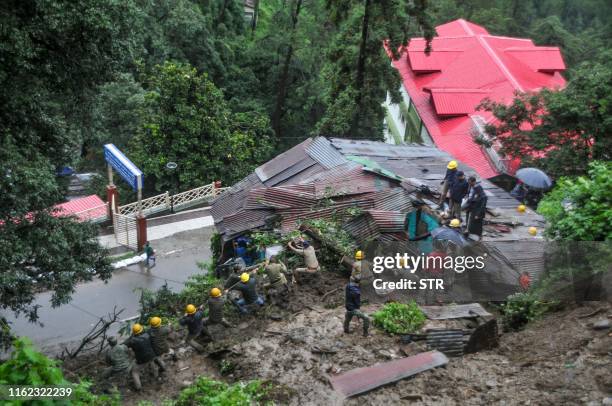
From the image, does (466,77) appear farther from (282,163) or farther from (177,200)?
(282,163)

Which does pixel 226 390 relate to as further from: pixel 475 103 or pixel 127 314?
pixel 475 103

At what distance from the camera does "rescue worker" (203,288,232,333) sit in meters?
12.4

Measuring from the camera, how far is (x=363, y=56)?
982 inches

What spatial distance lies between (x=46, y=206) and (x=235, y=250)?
5.09 m

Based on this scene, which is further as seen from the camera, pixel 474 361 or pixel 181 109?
pixel 181 109

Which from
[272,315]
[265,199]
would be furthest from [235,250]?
[272,315]

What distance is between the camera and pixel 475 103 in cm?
3139

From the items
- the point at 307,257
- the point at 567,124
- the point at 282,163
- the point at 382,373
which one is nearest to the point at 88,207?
the point at 282,163

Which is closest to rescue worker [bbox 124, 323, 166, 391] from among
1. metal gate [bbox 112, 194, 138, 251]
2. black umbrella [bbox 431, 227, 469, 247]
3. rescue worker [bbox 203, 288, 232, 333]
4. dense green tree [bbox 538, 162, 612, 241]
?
rescue worker [bbox 203, 288, 232, 333]

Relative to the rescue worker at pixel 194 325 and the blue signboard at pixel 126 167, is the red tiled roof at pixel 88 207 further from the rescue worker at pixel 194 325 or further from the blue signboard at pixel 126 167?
the rescue worker at pixel 194 325

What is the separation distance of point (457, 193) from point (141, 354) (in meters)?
7.77

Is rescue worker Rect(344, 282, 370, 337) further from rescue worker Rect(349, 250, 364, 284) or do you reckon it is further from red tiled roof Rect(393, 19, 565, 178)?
red tiled roof Rect(393, 19, 565, 178)

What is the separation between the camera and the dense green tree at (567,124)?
2066cm

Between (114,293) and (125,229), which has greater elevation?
(125,229)
